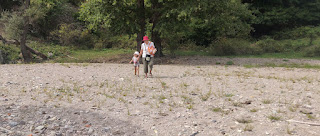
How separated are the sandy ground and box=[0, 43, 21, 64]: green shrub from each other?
10175 mm

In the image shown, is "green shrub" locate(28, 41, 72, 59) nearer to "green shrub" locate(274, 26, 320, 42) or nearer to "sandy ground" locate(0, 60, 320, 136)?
"sandy ground" locate(0, 60, 320, 136)

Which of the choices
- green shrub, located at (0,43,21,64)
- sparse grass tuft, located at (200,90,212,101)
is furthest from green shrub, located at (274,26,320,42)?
green shrub, located at (0,43,21,64)

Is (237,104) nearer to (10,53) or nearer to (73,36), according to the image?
(10,53)

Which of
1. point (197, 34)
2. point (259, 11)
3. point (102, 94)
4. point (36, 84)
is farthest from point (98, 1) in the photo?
point (259, 11)

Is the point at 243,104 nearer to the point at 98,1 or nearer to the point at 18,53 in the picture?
the point at 98,1

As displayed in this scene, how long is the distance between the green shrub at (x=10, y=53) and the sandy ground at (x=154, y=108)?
10175 millimetres

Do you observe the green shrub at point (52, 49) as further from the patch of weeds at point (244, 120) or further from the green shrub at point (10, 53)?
the patch of weeds at point (244, 120)

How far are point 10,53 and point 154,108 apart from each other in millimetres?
16490

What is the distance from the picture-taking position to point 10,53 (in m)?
19.7

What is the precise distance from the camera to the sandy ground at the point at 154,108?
5.20 meters

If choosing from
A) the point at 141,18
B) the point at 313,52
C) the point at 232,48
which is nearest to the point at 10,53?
the point at 141,18

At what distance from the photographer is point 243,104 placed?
6844 millimetres

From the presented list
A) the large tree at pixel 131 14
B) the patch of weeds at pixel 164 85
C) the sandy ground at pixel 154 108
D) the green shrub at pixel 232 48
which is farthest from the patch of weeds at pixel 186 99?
the green shrub at pixel 232 48

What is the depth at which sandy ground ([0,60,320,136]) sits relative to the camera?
5.20 m
